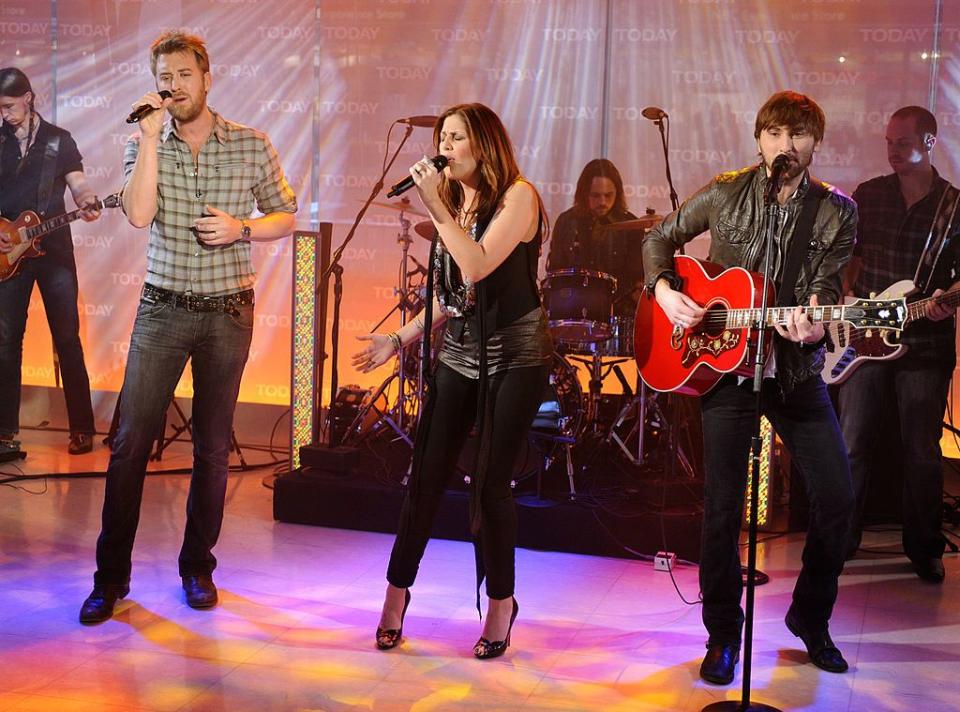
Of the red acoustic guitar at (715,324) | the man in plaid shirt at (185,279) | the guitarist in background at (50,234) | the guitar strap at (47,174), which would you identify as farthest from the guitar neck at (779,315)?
the guitar strap at (47,174)

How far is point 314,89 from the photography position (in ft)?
25.0

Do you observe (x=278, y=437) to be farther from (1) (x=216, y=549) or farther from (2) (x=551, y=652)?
(2) (x=551, y=652)

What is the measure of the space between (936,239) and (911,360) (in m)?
0.53

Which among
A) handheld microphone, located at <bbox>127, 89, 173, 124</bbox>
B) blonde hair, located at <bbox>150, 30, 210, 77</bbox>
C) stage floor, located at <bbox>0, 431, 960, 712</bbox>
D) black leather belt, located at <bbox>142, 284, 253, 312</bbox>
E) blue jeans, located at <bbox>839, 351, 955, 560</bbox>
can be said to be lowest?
stage floor, located at <bbox>0, 431, 960, 712</bbox>

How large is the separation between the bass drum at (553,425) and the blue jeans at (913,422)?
1381 millimetres

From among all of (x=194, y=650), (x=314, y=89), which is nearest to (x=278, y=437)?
(x=314, y=89)

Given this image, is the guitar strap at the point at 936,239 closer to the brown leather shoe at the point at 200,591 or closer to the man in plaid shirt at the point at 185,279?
the man in plaid shirt at the point at 185,279

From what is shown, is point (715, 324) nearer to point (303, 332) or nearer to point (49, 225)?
point (303, 332)

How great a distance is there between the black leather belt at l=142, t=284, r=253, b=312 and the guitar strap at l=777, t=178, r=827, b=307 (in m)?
1.98

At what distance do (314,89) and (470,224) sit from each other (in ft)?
14.1

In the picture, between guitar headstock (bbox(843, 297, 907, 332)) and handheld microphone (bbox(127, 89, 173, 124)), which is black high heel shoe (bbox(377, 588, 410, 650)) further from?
handheld microphone (bbox(127, 89, 173, 124))

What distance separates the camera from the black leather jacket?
3.51 meters

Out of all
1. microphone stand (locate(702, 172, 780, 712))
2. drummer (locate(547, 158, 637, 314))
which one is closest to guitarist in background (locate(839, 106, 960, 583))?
microphone stand (locate(702, 172, 780, 712))

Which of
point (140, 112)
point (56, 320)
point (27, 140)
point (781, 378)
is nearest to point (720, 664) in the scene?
point (781, 378)
